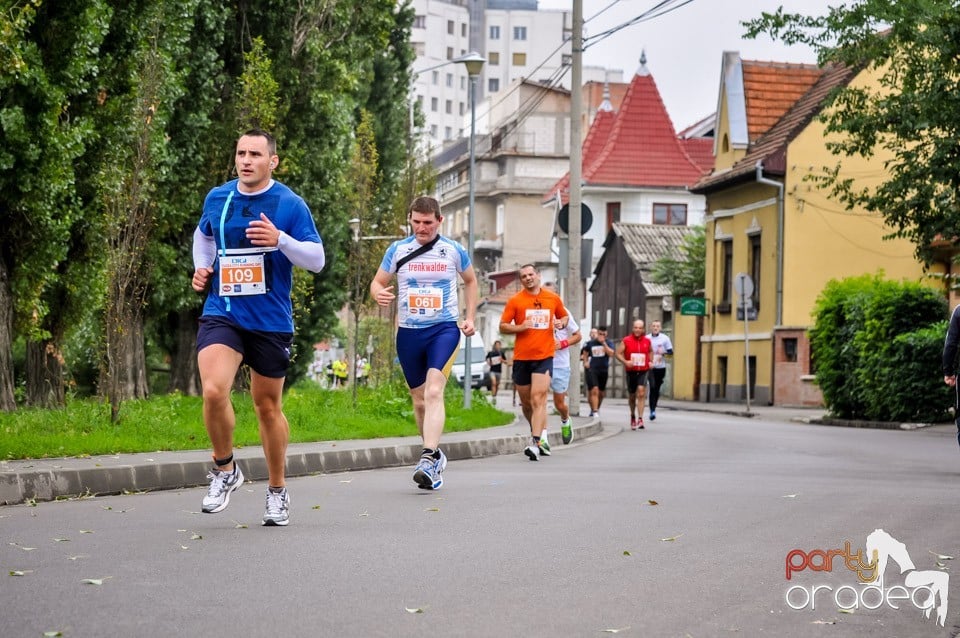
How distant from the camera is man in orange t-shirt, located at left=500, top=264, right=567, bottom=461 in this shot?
16859 mm

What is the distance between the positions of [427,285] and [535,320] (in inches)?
189

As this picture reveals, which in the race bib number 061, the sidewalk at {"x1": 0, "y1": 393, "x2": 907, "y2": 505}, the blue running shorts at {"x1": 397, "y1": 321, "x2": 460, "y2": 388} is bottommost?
the sidewalk at {"x1": 0, "y1": 393, "x2": 907, "y2": 505}

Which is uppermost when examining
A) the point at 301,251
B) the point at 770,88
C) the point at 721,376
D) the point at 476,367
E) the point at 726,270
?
the point at 770,88

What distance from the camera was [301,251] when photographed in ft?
29.2

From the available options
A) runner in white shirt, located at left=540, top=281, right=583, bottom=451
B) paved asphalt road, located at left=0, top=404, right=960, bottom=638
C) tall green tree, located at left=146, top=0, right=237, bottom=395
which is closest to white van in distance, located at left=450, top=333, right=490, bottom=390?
tall green tree, located at left=146, top=0, right=237, bottom=395

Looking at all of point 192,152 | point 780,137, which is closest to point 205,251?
point 192,152

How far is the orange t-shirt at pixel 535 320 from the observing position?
17.0m

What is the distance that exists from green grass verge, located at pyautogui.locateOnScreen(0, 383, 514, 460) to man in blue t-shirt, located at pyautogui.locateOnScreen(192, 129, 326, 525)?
452 centimetres

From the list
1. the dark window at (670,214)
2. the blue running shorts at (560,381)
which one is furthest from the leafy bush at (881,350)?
the dark window at (670,214)

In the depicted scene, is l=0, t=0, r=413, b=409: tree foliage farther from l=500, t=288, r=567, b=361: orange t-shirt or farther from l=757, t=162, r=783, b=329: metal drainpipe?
l=757, t=162, r=783, b=329: metal drainpipe

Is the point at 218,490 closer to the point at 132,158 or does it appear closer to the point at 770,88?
the point at 132,158

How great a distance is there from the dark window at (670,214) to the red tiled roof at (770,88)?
88.6ft

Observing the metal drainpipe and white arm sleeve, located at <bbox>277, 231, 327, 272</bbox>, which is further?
the metal drainpipe

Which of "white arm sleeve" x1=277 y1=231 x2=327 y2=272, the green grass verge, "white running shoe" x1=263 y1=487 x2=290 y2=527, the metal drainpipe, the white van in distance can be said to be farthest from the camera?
the white van in distance
